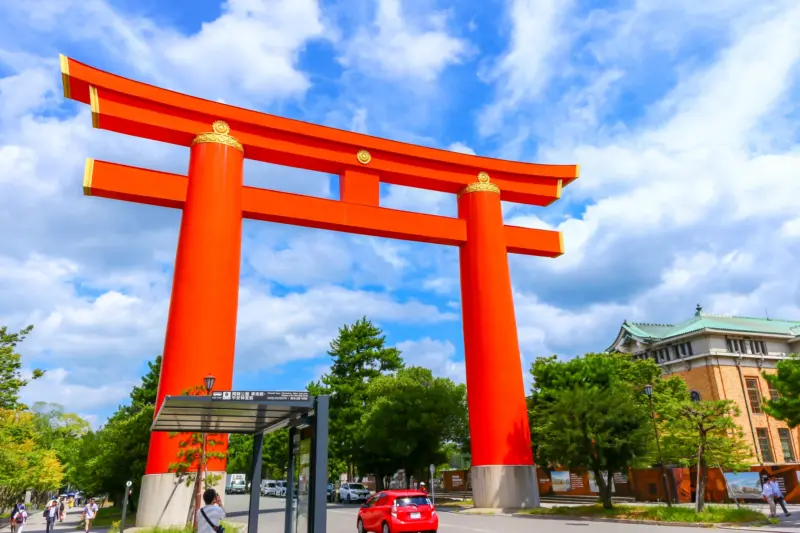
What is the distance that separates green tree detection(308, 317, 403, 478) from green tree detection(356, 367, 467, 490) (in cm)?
607

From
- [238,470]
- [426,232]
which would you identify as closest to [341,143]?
[426,232]

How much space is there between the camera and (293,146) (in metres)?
27.4

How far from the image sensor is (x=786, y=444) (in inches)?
2055

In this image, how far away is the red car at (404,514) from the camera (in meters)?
17.2

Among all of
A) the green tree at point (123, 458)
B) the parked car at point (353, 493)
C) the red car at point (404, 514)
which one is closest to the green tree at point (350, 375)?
the parked car at point (353, 493)

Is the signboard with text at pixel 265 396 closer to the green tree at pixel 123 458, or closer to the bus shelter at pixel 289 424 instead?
the bus shelter at pixel 289 424

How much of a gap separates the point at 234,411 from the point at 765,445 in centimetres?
5547

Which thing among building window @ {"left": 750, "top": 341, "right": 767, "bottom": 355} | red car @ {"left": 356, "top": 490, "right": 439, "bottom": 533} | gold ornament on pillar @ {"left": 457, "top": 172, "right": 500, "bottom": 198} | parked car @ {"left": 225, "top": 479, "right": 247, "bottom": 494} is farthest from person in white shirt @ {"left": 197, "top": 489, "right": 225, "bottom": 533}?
parked car @ {"left": 225, "top": 479, "right": 247, "bottom": 494}

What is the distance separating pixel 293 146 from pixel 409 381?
21799 mm

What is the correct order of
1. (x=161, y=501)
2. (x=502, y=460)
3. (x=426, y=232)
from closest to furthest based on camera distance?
(x=161, y=501), (x=502, y=460), (x=426, y=232)

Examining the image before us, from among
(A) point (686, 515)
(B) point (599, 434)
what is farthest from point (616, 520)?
(B) point (599, 434)

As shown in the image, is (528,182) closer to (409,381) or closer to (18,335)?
(409,381)

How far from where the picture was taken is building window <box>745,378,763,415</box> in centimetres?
5184

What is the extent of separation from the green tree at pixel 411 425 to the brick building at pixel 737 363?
80.2 ft
